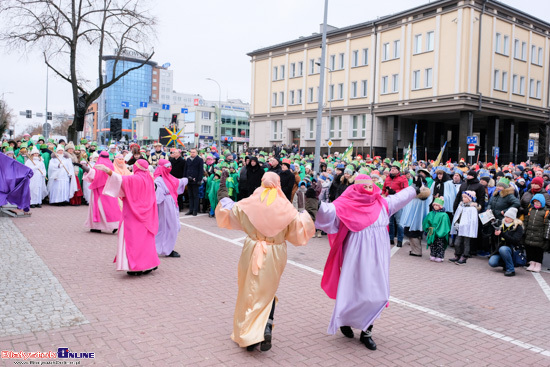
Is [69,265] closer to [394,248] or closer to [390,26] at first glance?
[394,248]

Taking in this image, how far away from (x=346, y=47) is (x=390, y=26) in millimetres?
4934

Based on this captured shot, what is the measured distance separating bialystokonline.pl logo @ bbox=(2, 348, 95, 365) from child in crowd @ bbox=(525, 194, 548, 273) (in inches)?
319

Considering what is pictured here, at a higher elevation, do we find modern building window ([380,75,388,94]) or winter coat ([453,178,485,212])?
modern building window ([380,75,388,94])

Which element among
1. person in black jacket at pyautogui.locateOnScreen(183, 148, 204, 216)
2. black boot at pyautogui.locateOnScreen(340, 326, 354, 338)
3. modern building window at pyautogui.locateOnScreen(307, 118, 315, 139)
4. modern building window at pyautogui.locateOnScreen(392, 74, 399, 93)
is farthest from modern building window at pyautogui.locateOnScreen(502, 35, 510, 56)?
black boot at pyautogui.locateOnScreen(340, 326, 354, 338)

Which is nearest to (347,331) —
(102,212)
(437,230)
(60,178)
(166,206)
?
(166,206)

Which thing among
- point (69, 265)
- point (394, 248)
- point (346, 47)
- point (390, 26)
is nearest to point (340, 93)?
point (346, 47)

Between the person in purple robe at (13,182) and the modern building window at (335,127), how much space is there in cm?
3369

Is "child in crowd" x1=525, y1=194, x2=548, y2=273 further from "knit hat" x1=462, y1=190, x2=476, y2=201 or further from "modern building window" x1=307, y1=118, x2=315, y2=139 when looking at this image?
"modern building window" x1=307, y1=118, x2=315, y2=139

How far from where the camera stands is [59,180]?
1514 cm

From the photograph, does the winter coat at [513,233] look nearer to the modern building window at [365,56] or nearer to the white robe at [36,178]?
the white robe at [36,178]

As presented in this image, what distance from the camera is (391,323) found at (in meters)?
5.81

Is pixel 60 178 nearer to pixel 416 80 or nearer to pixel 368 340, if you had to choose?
pixel 368 340

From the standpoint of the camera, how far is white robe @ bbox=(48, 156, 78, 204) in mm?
15070

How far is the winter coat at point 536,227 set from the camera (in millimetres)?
8797
